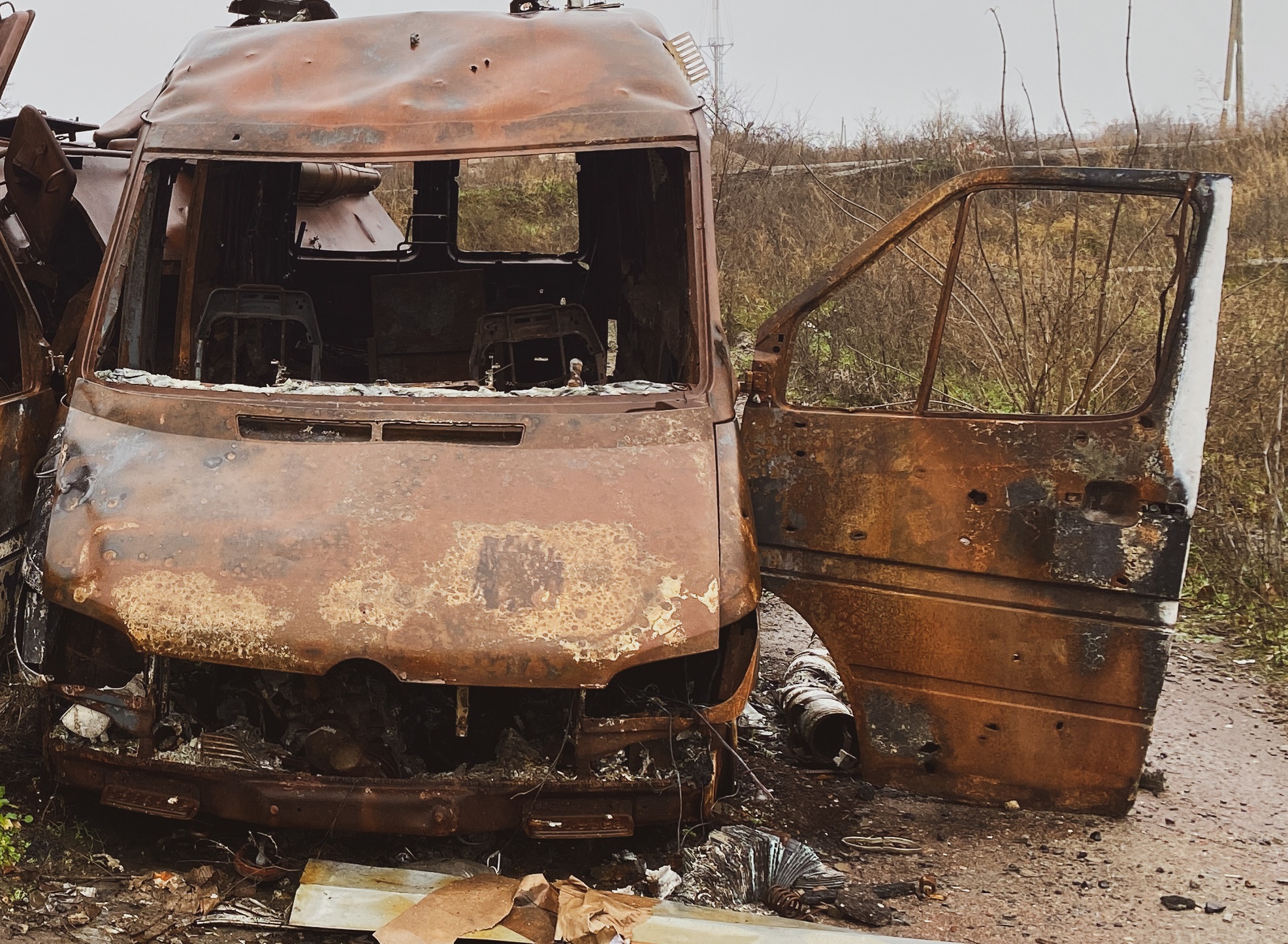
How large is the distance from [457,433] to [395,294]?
232 centimetres

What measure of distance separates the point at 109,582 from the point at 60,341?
2.28 metres

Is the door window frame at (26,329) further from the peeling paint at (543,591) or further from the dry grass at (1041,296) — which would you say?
Answer: the dry grass at (1041,296)

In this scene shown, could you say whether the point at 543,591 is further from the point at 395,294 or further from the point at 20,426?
the point at 395,294

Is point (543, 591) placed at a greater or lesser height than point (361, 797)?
greater

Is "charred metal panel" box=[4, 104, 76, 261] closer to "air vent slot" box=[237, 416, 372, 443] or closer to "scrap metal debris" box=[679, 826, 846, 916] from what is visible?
"air vent slot" box=[237, 416, 372, 443]

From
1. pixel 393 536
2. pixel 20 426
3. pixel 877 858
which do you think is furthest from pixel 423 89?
pixel 877 858

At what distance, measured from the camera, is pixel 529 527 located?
3123mm

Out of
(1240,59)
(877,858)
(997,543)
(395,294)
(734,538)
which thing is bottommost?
(877,858)

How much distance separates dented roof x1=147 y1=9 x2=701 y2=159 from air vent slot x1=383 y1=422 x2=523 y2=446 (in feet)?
3.12

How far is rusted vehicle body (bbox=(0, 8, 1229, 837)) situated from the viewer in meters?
3.01

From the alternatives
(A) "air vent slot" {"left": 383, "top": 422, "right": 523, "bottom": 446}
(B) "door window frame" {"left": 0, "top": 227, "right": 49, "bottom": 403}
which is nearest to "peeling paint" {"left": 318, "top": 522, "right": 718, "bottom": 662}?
(A) "air vent slot" {"left": 383, "top": 422, "right": 523, "bottom": 446}

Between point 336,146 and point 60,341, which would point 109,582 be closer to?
point 336,146

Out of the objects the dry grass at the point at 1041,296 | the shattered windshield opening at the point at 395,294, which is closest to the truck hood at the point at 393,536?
the shattered windshield opening at the point at 395,294

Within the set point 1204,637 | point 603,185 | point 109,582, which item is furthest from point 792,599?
point 1204,637
